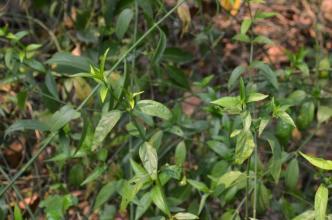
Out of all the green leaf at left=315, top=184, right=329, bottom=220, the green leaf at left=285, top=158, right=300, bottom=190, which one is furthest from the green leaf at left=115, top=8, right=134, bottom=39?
the green leaf at left=315, top=184, right=329, bottom=220

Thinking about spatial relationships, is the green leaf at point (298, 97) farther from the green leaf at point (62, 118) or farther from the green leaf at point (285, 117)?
the green leaf at point (62, 118)

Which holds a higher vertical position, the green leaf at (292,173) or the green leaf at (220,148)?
the green leaf at (220,148)

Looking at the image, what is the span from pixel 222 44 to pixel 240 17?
0.67 ft

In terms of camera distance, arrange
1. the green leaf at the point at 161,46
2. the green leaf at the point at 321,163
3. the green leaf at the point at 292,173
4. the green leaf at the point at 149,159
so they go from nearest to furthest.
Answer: the green leaf at the point at 321,163, the green leaf at the point at 149,159, the green leaf at the point at 161,46, the green leaf at the point at 292,173

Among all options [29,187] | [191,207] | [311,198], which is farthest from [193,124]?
[29,187]

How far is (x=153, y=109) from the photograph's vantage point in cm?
133

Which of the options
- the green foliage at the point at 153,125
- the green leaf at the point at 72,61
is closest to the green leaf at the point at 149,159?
the green foliage at the point at 153,125

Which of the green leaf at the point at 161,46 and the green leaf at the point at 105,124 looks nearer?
the green leaf at the point at 105,124

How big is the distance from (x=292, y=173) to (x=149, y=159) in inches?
22.8

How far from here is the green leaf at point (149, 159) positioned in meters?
1.30

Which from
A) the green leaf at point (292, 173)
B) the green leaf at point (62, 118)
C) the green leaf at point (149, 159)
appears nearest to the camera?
the green leaf at point (149, 159)

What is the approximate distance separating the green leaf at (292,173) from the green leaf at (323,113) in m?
0.20

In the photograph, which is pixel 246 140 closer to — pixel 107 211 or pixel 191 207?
pixel 191 207

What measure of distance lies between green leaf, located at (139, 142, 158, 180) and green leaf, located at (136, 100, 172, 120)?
0.26ft
